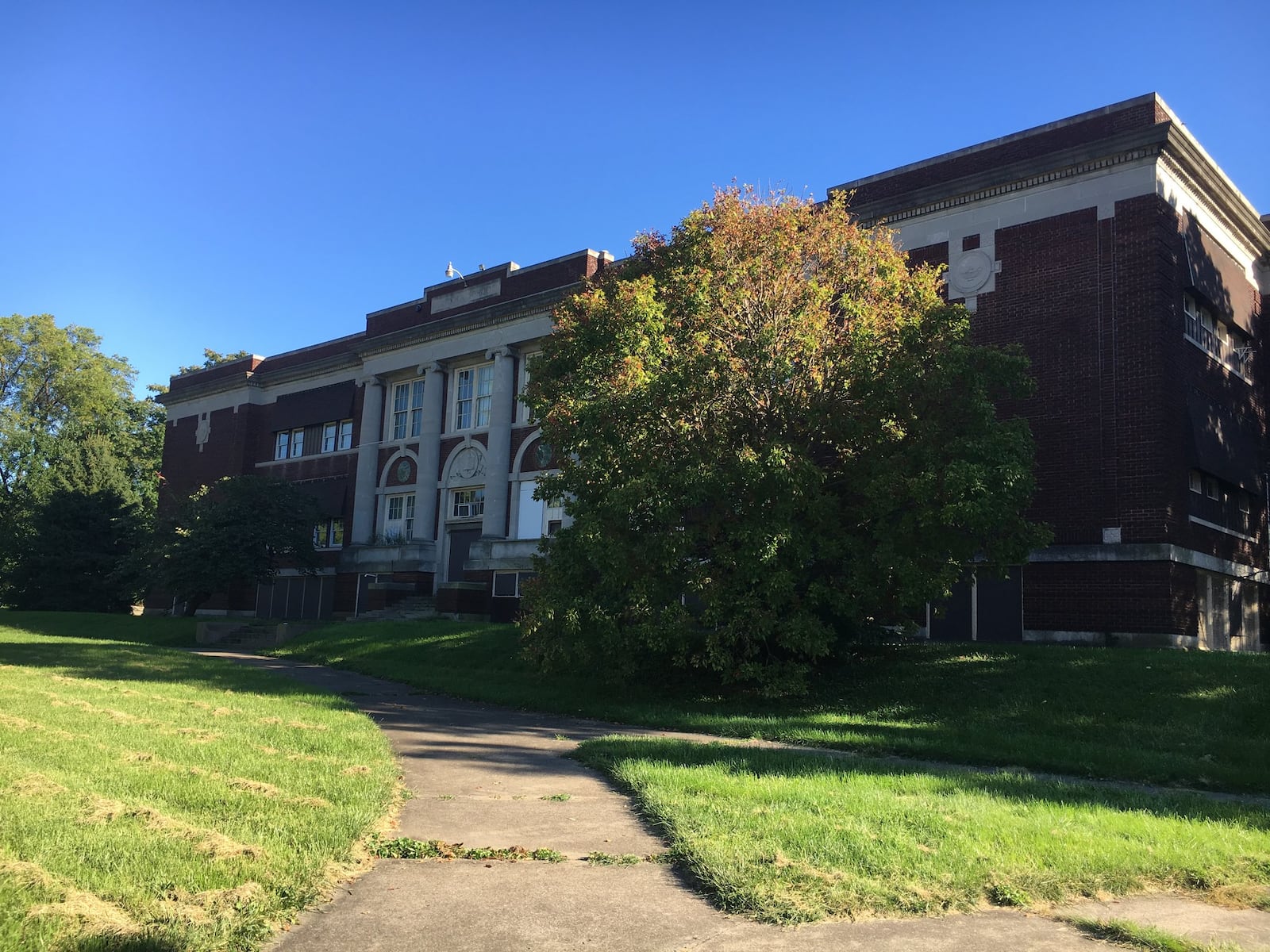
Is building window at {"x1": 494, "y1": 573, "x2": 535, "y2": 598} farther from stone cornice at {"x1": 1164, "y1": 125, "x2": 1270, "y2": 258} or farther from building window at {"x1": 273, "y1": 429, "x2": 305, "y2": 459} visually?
stone cornice at {"x1": 1164, "y1": 125, "x2": 1270, "y2": 258}

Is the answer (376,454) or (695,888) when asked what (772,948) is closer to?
(695,888)

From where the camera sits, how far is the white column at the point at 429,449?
36.8m

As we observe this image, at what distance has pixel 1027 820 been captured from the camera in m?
7.34

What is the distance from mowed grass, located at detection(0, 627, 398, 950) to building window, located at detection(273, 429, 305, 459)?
2961 centimetres

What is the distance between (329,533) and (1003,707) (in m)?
31.4

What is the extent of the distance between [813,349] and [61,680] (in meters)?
13.6

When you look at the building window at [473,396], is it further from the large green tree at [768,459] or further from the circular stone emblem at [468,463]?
the large green tree at [768,459]

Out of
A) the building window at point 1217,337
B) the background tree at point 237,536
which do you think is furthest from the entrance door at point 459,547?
the building window at point 1217,337

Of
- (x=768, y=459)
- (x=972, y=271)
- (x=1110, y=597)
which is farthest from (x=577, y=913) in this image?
(x=972, y=271)

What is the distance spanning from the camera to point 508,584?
3300cm

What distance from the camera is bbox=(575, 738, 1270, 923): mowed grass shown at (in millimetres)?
5660

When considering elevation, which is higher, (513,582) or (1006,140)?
(1006,140)

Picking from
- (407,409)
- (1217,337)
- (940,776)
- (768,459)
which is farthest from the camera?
(407,409)

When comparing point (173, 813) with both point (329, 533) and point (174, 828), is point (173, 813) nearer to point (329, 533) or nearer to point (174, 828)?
point (174, 828)
